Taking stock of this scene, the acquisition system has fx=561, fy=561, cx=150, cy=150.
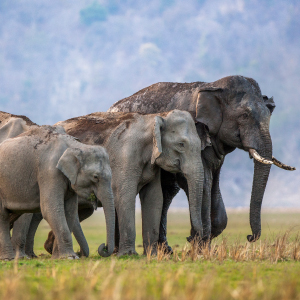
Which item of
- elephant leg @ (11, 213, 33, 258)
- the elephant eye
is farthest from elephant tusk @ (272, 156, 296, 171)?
elephant leg @ (11, 213, 33, 258)

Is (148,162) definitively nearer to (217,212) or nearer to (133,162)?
(133,162)

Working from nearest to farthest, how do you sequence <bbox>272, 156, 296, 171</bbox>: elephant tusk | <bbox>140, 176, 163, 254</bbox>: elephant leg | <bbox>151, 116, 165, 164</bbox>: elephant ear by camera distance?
<bbox>151, 116, 165, 164</bbox>: elephant ear
<bbox>140, 176, 163, 254</bbox>: elephant leg
<bbox>272, 156, 296, 171</bbox>: elephant tusk

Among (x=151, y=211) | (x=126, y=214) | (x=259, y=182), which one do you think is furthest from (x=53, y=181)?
(x=259, y=182)

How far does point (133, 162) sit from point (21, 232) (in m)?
2.87

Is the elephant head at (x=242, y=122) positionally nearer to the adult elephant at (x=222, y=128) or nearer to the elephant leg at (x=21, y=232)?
the adult elephant at (x=222, y=128)

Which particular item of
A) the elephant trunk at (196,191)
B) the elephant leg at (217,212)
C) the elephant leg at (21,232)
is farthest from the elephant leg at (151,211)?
the elephant leg at (21,232)

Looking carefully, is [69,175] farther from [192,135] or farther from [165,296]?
[165,296]

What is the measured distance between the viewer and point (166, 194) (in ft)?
48.5

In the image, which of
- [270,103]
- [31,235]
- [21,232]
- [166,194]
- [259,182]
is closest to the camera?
[21,232]

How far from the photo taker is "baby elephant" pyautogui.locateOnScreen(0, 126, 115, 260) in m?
10.6

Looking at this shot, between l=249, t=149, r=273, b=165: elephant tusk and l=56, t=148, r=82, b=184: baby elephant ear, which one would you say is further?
l=249, t=149, r=273, b=165: elephant tusk

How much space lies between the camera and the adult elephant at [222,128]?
13.0 metres

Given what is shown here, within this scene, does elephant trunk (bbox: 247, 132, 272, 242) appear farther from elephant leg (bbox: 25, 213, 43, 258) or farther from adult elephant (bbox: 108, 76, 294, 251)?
elephant leg (bbox: 25, 213, 43, 258)

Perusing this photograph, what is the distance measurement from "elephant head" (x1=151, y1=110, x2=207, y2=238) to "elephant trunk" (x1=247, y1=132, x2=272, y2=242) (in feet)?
5.55
